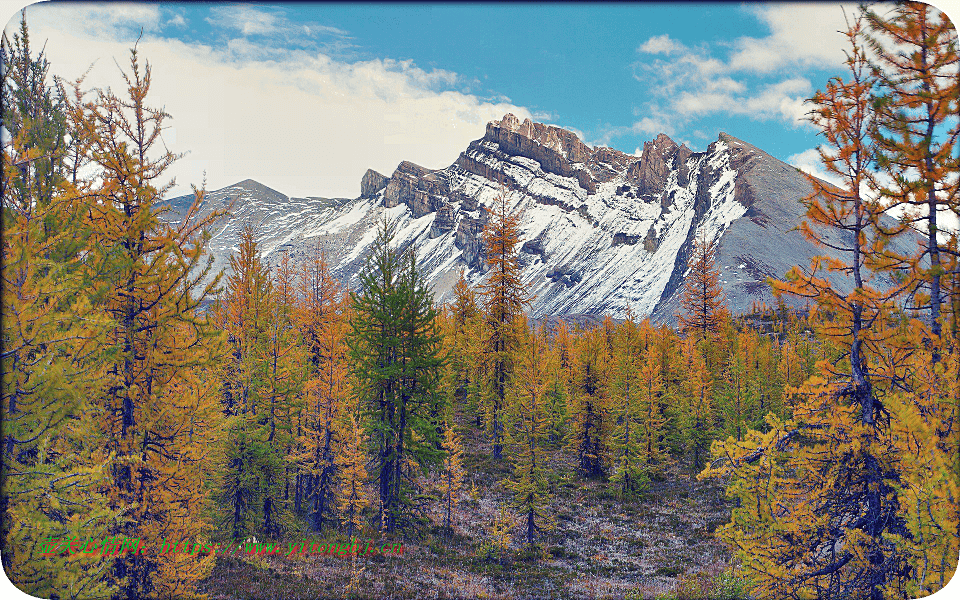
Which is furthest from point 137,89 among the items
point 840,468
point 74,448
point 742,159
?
point 742,159

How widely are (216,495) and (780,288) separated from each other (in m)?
16.5

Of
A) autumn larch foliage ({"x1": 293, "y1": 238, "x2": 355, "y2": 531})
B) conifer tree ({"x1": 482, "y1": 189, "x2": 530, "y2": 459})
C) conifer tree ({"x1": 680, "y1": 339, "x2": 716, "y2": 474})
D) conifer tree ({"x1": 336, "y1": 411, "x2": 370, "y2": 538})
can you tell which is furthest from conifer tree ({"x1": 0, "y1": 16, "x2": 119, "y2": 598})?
conifer tree ({"x1": 680, "y1": 339, "x2": 716, "y2": 474})

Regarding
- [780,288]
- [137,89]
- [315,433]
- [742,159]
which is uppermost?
[742,159]

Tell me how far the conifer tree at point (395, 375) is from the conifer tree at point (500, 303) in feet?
29.2

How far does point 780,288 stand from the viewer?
7539 millimetres

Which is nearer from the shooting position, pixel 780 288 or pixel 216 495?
pixel 780 288

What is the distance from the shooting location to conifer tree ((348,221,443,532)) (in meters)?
16.2

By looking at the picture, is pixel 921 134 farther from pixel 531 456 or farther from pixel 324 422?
pixel 324 422

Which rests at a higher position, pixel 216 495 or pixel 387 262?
pixel 387 262

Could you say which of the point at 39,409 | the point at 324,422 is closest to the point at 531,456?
the point at 324,422

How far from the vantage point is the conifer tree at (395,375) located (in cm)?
1617

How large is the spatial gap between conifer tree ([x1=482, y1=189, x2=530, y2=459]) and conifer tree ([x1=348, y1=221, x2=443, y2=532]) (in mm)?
8914

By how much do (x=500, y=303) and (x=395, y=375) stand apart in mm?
11663

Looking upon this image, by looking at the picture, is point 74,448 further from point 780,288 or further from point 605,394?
point 605,394
